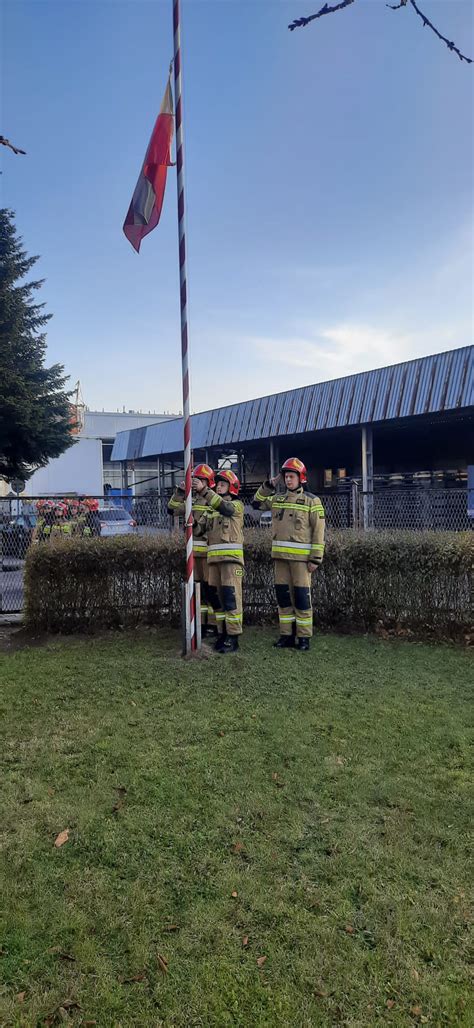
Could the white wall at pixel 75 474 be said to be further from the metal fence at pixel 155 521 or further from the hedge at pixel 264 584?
the hedge at pixel 264 584

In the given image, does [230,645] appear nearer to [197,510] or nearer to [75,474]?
[197,510]

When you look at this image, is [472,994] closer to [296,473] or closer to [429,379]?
[296,473]

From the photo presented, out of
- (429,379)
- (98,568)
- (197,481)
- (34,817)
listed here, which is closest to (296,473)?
(197,481)

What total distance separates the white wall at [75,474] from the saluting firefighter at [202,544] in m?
28.5

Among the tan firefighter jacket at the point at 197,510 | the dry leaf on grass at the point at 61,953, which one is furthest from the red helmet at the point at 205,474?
the dry leaf on grass at the point at 61,953

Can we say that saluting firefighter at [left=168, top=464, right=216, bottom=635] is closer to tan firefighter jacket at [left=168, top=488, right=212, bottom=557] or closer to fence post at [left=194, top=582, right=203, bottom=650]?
tan firefighter jacket at [left=168, top=488, right=212, bottom=557]

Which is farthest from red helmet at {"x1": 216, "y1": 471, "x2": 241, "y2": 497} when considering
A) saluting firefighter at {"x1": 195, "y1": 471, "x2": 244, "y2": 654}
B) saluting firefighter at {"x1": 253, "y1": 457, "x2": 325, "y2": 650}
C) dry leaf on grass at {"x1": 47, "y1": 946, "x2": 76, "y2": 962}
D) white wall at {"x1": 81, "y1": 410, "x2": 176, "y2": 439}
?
white wall at {"x1": 81, "y1": 410, "x2": 176, "y2": 439}

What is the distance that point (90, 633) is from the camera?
7133mm

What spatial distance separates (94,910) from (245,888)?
1.98 ft

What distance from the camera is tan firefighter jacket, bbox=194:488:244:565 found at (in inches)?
252

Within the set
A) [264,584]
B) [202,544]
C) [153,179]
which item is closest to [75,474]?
[264,584]

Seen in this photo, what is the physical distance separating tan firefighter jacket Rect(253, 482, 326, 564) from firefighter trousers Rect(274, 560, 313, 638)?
4.9 inches

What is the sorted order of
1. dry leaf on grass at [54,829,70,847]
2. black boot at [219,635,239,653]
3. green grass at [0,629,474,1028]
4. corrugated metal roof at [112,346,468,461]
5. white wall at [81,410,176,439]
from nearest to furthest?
green grass at [0,629,474,1028]
dry leaf on grass at [54,829,70,847]
black boot at [219,635,239,653]
corrugated metal roof at [112,346,468,461]
white wall at [81,410,176,439]

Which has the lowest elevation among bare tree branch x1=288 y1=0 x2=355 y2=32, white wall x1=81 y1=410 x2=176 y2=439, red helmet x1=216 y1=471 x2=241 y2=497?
red helmet x1=216 y1=471 x2=241 y2=497
